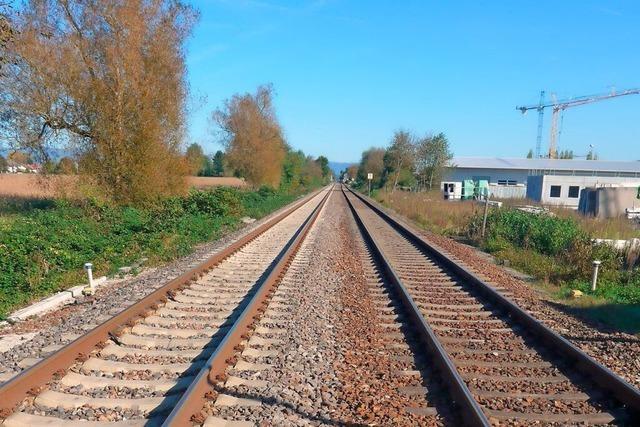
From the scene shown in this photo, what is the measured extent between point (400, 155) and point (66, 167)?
49300mm

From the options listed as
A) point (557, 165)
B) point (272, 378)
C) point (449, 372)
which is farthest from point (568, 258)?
point (557, 165)

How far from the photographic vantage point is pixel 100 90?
61.4 feet

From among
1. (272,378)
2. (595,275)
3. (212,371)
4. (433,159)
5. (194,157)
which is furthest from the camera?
(433,159)

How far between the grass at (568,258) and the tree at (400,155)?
42.1m

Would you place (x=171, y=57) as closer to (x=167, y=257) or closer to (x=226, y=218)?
(x=226, y=218)

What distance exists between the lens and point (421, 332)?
6.38 meters

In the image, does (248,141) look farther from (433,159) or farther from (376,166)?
(376,166)

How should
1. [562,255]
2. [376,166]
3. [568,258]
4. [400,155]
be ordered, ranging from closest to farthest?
[568,258], [562,255], [400,155], [376,166]

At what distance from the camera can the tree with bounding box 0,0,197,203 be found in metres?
17.9

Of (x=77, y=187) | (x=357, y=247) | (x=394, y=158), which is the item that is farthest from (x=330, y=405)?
(x=394, y=158)

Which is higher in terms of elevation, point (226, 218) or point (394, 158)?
point (394, 158)

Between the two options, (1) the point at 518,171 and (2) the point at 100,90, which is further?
(1) the point at 518,171

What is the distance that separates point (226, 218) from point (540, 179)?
1227 inches

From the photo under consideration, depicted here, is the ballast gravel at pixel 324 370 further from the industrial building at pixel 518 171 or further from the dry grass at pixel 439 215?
the industrial building at pixel 518 171
